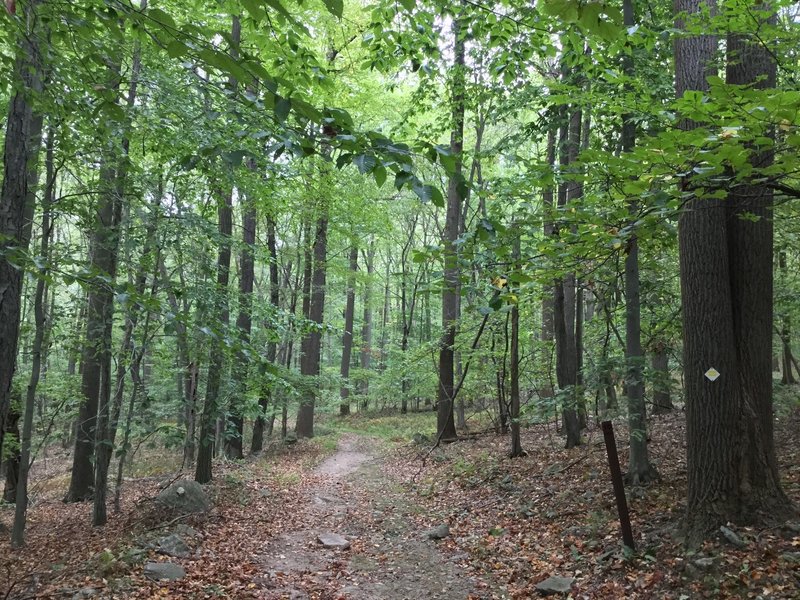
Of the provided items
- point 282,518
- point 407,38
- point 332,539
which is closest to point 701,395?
point 407,38

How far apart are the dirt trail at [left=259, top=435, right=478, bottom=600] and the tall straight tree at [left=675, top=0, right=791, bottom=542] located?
9.23 ft

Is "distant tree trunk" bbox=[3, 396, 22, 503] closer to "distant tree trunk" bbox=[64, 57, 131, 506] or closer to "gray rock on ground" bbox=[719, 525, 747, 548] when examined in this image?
"distant tree trunk" bbox=[64, 57, 131, 506]

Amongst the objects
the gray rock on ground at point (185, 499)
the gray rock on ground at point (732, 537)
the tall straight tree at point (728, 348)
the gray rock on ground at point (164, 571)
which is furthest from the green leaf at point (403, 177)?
the gray rock on ground at point (185, 499)

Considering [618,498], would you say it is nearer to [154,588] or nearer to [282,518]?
[154,588]

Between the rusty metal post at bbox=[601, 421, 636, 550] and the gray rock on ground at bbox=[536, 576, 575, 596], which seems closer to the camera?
the gray rock on ground at bbox=[536, 576, 575, 596]

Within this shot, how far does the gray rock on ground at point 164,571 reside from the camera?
546 cm

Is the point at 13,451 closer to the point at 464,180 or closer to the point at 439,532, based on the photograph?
the point at 439,532

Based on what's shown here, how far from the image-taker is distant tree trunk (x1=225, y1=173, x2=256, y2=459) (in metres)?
9.26

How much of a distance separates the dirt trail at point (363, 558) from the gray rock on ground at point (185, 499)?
151 centimetres

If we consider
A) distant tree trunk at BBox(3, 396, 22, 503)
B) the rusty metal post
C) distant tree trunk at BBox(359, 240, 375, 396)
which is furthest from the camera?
distant tree trunk at BBox(359, 240, 375, 396)

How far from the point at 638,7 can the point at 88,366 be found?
37.5 feet

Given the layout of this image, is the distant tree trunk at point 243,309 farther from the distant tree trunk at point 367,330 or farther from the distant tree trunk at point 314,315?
the distant tree trunk at point 367,330

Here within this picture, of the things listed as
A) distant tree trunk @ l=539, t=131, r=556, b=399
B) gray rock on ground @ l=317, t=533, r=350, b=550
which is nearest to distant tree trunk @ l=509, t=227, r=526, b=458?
distant tree trunk @ l=539, t=131, r=556, b=399

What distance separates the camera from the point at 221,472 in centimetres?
1130
